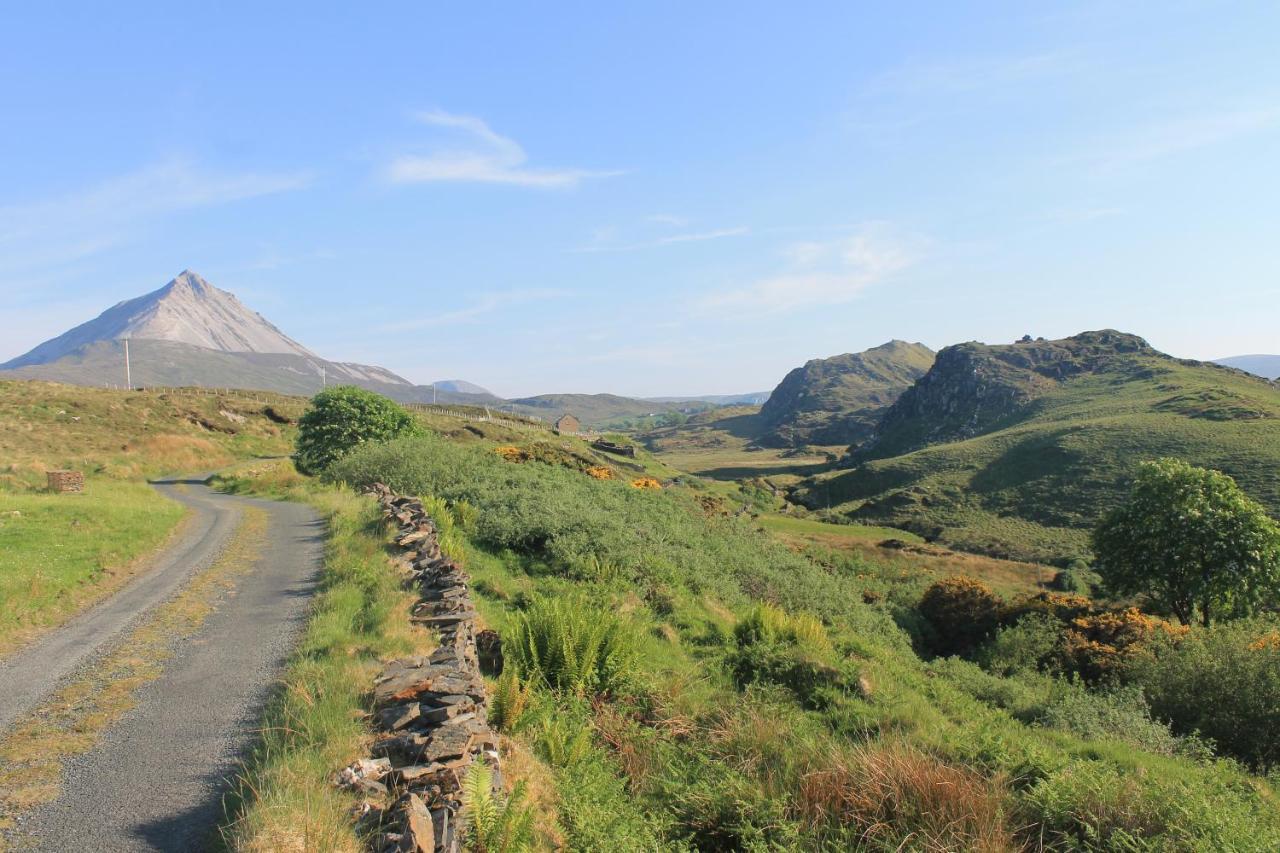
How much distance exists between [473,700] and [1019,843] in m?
5.00

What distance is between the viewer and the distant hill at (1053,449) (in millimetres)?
68562

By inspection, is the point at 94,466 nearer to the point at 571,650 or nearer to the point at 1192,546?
the point at 571,650

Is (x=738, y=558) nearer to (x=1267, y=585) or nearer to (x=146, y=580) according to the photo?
(x=146, y=580)

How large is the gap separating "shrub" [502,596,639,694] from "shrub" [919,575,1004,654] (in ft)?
73.2

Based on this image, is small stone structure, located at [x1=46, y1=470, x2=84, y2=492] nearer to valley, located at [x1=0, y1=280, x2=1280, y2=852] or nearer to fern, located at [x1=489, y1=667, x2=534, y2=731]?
valley, located at [x1=0, y1=280, x2=1280, y2=852]

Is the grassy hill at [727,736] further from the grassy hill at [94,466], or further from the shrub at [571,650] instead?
the grassy hill at [94,466]

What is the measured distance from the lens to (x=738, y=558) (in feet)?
73.8

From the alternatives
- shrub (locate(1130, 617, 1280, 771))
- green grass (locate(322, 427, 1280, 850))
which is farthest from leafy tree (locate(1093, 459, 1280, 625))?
green grass (locate(322, 427, 1280, 850))

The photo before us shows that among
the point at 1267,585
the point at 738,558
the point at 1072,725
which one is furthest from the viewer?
the point at 1267,585

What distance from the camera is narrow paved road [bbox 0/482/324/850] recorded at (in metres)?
4.71

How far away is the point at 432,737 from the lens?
213 inches

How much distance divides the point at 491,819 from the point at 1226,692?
18185mm

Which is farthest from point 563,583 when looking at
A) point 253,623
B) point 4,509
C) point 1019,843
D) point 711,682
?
point 4,509

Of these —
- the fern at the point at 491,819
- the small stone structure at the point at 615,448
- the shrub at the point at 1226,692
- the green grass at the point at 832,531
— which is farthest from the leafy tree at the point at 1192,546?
the small stone structure at the point at 615,448
